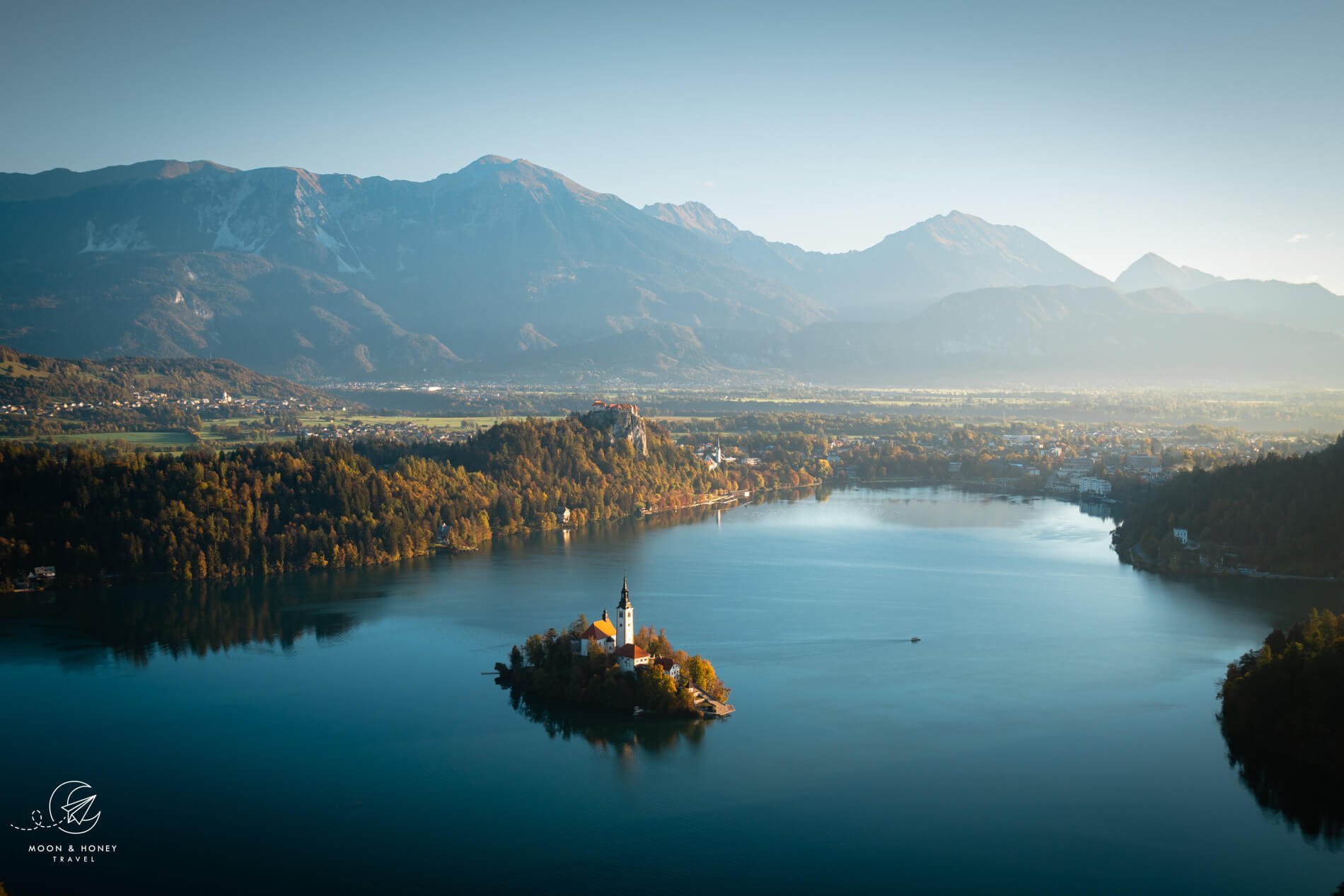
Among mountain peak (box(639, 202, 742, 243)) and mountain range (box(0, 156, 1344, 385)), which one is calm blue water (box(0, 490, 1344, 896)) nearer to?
mountain range (box(0, 156, 1344, 385))

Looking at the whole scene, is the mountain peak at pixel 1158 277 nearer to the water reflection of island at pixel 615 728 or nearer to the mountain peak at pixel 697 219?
the mountain peak at pixel 697 219

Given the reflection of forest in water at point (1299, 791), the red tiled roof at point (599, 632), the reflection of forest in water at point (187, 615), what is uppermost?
the red tiled roof at point (599, 632)

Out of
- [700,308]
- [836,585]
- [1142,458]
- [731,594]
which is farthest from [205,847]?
[700,308]

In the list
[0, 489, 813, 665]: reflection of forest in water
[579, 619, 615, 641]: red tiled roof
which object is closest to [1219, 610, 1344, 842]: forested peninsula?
[579, 619, 615, 641]: red tiled roof

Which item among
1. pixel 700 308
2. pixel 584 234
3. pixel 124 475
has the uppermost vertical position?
A: pixel 584 234

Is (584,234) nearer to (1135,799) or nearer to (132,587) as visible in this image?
(132,587)

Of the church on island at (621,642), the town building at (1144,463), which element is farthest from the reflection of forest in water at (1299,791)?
the town building at (1144,463)
